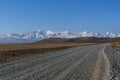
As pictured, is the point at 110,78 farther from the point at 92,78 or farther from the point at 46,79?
the point at 46,79

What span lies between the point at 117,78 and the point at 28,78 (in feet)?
19.2

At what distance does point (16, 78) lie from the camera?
699 inches

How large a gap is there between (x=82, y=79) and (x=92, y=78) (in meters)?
0.82

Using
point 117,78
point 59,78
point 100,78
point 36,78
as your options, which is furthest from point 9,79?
point 117,78

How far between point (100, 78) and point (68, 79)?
2.19 m

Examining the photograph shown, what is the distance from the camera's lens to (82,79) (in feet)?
59.4

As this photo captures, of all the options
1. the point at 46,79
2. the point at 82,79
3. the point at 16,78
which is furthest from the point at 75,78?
the point at 16,78

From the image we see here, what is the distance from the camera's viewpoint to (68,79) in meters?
17.9

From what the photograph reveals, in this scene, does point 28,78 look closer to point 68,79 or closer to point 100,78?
point 68,79

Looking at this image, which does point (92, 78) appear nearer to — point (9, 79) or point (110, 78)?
point (110, 78)

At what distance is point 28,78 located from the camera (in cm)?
1792

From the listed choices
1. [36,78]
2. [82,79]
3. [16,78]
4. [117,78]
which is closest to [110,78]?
[117,78]

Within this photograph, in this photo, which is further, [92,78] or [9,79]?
[92,78]

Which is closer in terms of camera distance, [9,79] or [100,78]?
[9,79]
